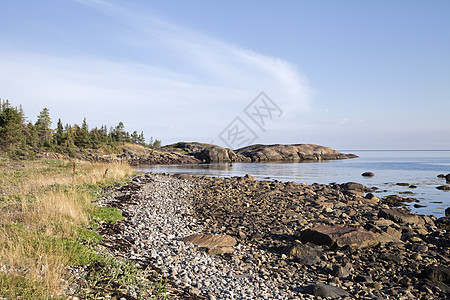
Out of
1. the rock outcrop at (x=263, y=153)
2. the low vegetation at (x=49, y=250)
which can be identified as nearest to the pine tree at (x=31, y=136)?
the rock outcrop at (x=263, y=153)

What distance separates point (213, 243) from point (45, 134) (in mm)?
87284

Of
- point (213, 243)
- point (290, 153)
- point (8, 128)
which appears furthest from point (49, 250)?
point (290, 153)

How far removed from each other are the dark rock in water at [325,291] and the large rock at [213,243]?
3.09 metres

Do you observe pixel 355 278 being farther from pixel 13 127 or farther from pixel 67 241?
pixel 13 127

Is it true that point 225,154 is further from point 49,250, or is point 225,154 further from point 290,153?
point 49,250

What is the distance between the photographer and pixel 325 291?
277 inches

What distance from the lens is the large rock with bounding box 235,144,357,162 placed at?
9969 centimetres

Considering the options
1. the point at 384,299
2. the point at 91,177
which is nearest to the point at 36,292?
the point at 384,299

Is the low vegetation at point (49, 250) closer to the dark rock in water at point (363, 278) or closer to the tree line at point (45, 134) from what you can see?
the dark rock in water at point (363, 278)

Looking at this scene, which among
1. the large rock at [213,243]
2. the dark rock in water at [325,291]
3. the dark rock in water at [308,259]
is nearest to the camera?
the dark rock in water at [325,291]

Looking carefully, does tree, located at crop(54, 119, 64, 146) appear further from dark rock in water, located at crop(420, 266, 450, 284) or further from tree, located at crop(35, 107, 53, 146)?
dark rock in water, located at crop(420, 266, 450, 284)

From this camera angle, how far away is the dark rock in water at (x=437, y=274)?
823 cm

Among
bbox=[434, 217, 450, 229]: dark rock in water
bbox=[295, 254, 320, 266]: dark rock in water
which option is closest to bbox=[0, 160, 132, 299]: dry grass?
bbox=[295, 254, 320, 266]: dark rock in water

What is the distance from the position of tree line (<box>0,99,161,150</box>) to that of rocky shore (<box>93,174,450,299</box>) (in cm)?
4510
